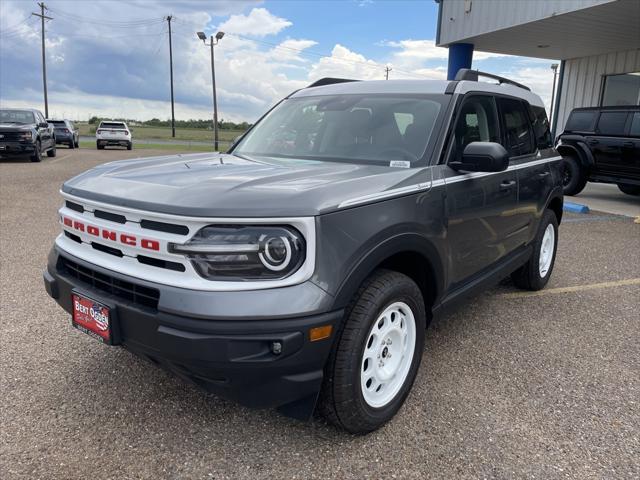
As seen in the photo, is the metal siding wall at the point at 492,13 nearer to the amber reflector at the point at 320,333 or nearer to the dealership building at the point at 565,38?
the dealership building at the point at 565,38

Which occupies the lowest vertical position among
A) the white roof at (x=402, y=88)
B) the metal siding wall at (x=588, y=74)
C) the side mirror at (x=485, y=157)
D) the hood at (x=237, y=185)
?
the hood at (x=237, y=185)

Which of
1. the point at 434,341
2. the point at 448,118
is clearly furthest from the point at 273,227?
the point at 434,341

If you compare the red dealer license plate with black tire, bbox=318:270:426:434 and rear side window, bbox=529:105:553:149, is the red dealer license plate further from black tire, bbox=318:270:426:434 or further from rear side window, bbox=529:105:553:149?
rear side window, bbox=529:105:553:149

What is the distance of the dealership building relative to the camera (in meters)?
11.6

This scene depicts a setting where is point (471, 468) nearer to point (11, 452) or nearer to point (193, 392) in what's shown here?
point (193, 392)

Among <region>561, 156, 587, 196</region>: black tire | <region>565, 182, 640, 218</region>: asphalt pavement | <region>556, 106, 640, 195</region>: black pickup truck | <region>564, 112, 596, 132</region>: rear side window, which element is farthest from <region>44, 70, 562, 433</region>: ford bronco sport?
<region>561, 156, 587, 196</region>: black tire

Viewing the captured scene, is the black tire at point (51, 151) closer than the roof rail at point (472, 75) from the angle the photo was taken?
No

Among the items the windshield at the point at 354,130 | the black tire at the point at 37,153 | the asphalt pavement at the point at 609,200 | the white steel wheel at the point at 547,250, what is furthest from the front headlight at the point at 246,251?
the black tire at the point at 37,153

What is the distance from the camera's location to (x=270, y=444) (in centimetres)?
257

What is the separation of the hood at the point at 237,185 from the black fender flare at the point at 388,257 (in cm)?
26

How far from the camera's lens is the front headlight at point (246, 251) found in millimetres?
2127

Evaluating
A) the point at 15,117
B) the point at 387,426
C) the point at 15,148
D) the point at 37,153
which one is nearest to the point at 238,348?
the point at 387,426

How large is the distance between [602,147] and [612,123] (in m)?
0.49

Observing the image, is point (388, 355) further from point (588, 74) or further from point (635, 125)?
point (588, 74)
